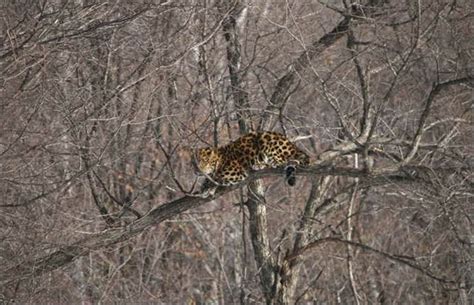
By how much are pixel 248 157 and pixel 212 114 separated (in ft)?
2.02

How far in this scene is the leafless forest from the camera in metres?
9.63

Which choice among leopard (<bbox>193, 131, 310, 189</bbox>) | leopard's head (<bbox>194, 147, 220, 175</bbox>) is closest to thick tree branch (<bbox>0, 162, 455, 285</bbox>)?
leopard (<bbox>193, 131, 310, 189</bbox>)

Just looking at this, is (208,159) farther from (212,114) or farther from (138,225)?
(138,225)

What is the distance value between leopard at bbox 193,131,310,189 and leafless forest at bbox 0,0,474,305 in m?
0.23

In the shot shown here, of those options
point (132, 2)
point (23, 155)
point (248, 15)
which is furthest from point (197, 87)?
point (23, 155)

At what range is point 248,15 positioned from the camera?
13.0 m

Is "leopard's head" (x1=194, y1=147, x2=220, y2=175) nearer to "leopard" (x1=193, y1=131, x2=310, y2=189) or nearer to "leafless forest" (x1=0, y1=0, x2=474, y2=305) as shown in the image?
"leopard" (x1=193, y1=131, x2=310, y2=189)

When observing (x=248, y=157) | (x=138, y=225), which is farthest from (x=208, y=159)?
(x=138, y=225)

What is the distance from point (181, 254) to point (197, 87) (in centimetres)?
945

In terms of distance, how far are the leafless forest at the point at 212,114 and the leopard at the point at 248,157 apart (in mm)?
228

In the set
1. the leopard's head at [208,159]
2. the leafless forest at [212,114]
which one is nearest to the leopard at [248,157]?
the leopard's head at [208,159]

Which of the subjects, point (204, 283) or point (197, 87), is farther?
point (204, 283)

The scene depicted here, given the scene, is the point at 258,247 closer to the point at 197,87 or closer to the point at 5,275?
the point at 197,87

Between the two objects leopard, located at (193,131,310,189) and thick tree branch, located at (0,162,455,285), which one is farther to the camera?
leopard, located at (193,131,310,189)
